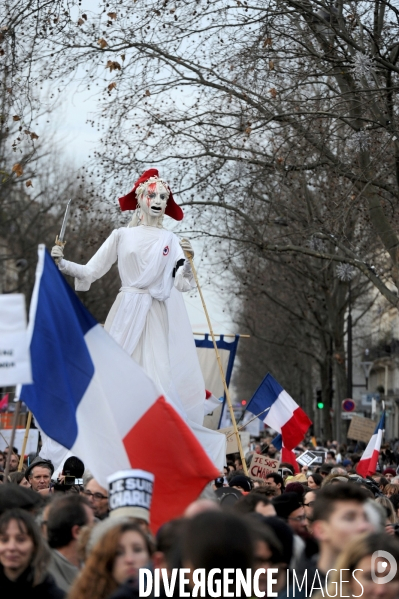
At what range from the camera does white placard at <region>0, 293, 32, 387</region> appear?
6344mm

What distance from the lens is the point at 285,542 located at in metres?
5.29

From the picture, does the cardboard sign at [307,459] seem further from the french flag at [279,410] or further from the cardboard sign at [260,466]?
the cardboard sign at [260,466]

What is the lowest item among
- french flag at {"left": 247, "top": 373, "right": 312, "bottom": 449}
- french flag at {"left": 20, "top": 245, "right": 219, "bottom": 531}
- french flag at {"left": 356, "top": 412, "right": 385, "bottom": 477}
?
french flag at {"left": 20, "top": 245, "right": 219, "bottom": 531}

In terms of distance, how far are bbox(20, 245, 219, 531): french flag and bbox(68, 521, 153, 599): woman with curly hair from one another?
6.47 feet

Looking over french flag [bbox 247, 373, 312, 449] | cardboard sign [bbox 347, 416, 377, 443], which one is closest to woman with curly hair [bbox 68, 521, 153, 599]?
french flag [bbox 247, 373, 312, 449]

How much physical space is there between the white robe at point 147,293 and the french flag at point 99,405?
346 centimetres

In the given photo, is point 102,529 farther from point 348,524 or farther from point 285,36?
point 285,36

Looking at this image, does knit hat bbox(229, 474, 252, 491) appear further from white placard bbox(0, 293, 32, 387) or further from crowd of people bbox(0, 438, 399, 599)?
white placard bbox(0, 293, 32, 387)

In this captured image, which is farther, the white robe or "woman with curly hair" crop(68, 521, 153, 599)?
the white robe

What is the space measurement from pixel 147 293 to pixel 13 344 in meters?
4.51

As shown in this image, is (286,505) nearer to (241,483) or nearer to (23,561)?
(23,561)

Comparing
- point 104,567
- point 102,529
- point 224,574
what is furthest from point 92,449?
point 224,574

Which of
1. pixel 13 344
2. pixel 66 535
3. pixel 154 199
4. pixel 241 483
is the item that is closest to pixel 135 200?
pixel 154 199

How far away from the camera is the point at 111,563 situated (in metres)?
4.52
